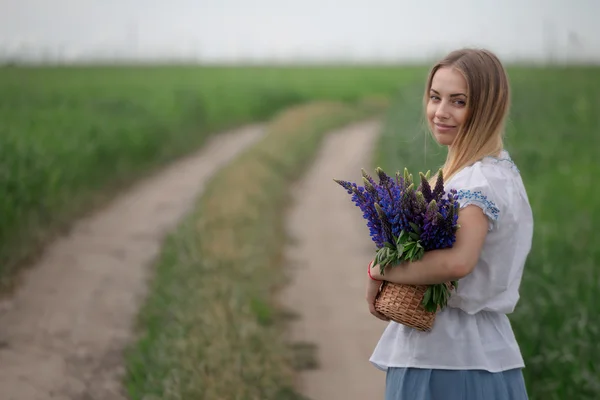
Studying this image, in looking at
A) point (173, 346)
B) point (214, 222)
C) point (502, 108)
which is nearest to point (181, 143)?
point (214, 222)

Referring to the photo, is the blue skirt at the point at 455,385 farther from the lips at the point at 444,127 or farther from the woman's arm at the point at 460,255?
the lips at the point at 444,127

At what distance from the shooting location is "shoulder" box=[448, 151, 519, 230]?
77.9 inches

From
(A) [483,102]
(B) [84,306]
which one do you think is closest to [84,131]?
(B) [84,306]

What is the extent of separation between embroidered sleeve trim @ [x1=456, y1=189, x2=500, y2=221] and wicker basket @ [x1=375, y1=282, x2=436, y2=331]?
9.2 inches

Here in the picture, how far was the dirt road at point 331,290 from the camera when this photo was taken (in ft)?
16.2

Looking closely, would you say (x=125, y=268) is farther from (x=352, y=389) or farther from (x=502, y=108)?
(x=502, y=108)

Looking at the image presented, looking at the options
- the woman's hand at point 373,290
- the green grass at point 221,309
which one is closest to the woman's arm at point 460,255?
the woman's hand at point 373,290

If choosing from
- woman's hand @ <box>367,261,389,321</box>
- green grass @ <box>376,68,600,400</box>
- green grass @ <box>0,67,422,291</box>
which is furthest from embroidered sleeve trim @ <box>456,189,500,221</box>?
green grass @ <box>0,67,422,291</box>

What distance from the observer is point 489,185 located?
6.60ft

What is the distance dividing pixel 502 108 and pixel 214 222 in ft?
18.7

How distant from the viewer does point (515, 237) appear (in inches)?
82.2

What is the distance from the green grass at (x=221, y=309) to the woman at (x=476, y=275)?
2.04m

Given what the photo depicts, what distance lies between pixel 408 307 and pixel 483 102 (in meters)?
0.53

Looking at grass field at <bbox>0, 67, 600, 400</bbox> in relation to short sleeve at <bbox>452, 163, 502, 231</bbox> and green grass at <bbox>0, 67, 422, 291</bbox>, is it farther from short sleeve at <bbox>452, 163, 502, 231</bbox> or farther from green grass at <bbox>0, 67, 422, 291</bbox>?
short sleeve at <bbox>452, 163, 502, 231</bbox>
